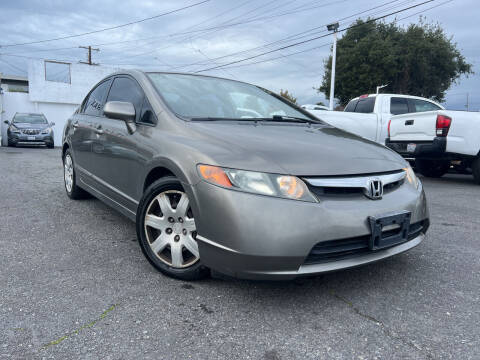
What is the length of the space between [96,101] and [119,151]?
1.33m

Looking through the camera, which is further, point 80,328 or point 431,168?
point 431,168

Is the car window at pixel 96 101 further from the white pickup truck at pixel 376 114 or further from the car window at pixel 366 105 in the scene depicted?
the car window at pixel 366 105

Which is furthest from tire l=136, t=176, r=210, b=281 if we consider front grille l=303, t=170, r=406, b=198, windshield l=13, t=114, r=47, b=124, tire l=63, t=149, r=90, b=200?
windshield l=13, t=114, r=47, b=124

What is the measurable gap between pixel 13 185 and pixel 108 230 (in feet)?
10.5

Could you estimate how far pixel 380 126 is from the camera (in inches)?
328

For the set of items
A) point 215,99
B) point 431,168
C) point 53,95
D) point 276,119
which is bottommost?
point 431,168

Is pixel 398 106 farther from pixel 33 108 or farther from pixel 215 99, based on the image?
pixel 33 108

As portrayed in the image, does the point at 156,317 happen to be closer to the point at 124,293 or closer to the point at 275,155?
the point at 124,293

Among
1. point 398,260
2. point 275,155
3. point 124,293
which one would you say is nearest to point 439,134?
point 398,260

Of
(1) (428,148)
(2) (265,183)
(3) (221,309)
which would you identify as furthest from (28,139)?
(2) (265,183)

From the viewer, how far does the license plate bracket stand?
2.14 m

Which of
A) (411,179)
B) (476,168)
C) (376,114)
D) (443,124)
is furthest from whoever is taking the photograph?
(376,114)

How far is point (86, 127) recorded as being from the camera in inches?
161

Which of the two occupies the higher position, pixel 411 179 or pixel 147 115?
pixel 147 115
